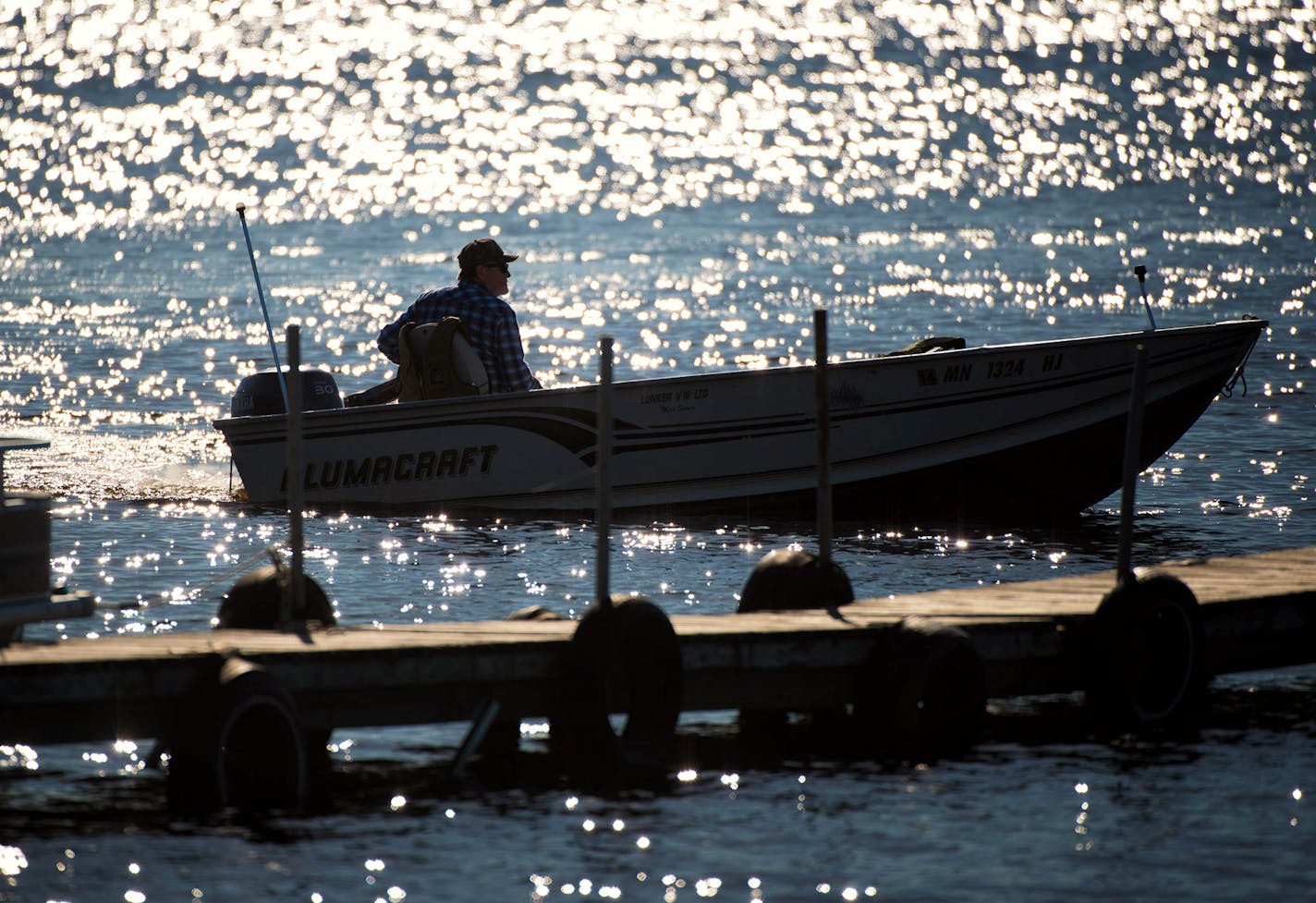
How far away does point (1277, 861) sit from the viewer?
8.03 meters

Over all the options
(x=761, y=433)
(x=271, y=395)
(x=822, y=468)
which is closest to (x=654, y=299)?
(x=761, y=433)

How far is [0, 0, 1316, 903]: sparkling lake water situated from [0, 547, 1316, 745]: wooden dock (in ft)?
1.12

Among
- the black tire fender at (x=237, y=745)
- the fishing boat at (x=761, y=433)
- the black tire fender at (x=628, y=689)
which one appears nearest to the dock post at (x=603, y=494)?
the black tire fender at (x=628, y=689)

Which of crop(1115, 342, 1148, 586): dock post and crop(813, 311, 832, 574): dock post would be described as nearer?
crop(1115, 342, 1148, 586): dock post

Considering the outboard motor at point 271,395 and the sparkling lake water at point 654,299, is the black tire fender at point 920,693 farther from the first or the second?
→ the outboard motor at point 271,395

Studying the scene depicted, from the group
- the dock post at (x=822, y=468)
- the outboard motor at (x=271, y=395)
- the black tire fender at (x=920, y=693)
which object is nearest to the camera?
the black tire fender at (x=920, y=693)

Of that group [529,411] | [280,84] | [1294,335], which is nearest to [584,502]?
[529,411]

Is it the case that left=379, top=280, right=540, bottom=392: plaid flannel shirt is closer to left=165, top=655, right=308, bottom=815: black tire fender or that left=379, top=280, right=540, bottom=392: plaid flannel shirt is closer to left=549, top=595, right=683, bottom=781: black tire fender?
left=549, top=595, right=683, bottom=781: black tire fender

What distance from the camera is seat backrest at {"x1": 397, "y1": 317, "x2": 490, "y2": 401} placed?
14961 mm

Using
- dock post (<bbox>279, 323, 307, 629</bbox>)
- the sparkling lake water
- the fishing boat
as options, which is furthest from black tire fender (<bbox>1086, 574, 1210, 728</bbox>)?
the fishing boat

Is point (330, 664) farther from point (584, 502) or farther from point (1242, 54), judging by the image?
point (1242, 54)

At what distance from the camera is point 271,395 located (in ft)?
51.2

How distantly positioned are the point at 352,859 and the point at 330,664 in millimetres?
1090

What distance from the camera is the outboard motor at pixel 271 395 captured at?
1560cm
